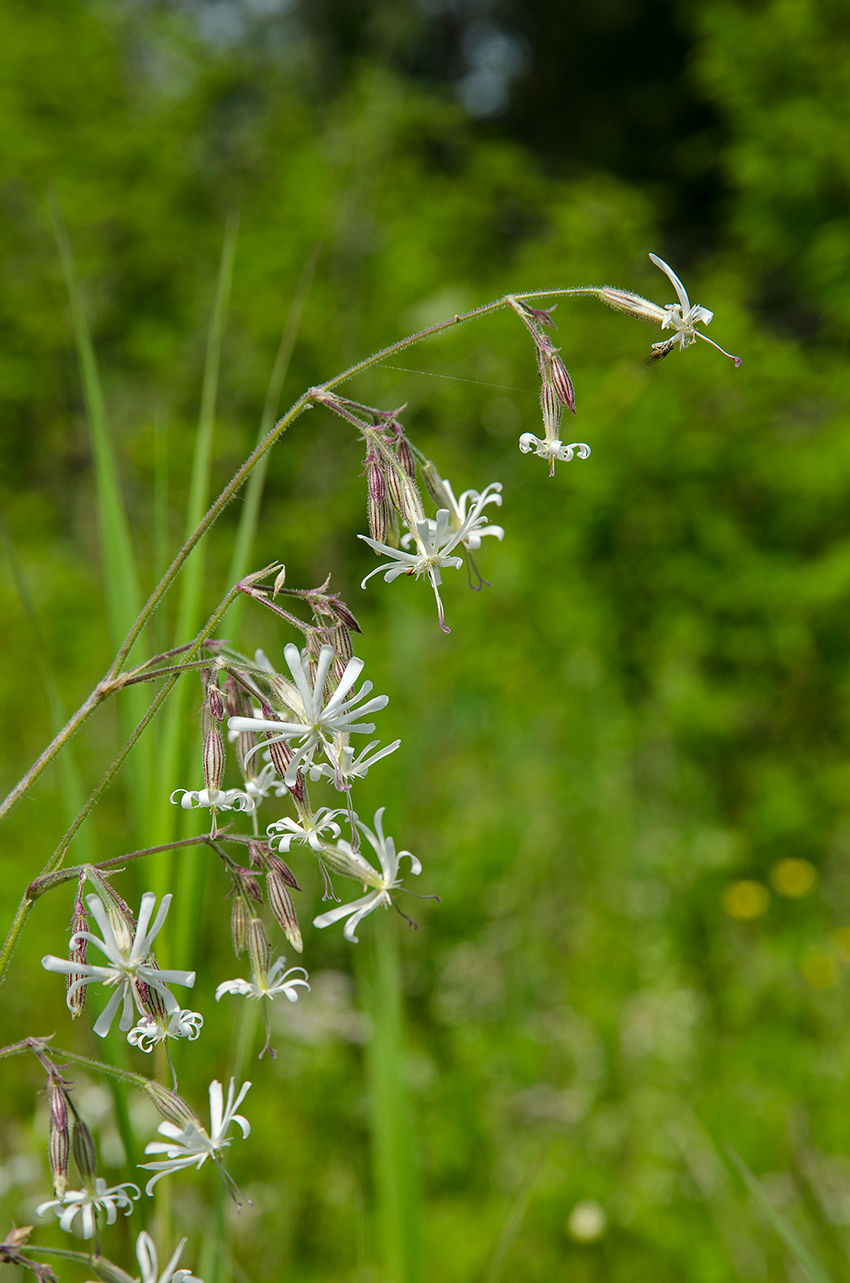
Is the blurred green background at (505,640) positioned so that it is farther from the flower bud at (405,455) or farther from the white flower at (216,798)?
the white flower at (216,798)

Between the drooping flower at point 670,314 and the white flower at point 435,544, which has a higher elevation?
the drooping flower at point 670,314

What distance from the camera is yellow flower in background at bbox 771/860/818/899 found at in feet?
13.8

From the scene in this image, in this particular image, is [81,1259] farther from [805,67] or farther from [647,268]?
[647,268]

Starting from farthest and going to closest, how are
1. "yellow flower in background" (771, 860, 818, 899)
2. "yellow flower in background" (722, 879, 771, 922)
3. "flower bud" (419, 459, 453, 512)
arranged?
"yellow flower in background" (771, 860, 818, 899) < "yellow flower in background" (722, 879, 771, 922) < "flower bud" (419, 459, 453, 512)

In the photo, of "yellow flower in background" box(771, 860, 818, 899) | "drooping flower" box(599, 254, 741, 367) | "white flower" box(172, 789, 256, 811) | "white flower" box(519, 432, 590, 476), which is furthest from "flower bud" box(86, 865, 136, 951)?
"yellow flower in background" box(771, 860, 818, 899)

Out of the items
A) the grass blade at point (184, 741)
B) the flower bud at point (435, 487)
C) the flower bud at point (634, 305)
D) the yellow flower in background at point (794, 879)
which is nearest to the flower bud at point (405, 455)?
the flower bud at point (435, 487)

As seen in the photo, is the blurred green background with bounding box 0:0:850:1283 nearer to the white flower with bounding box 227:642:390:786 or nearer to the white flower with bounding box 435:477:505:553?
the white flower with bounding box 435:477:505:553

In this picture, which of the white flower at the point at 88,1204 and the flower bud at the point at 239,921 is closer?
the white flower at the point at 88,1204

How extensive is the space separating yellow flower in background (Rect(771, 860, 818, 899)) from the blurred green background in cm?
2

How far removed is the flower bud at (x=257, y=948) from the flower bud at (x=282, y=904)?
4 cm

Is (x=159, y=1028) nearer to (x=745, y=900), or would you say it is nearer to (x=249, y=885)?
(x=249, y=885)

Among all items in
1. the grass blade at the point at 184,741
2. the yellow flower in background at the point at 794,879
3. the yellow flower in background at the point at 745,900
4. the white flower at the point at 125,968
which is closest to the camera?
the white flower at the point at 125,968

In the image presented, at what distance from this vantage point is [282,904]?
1051 mm

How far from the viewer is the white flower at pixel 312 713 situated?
0.96 m
